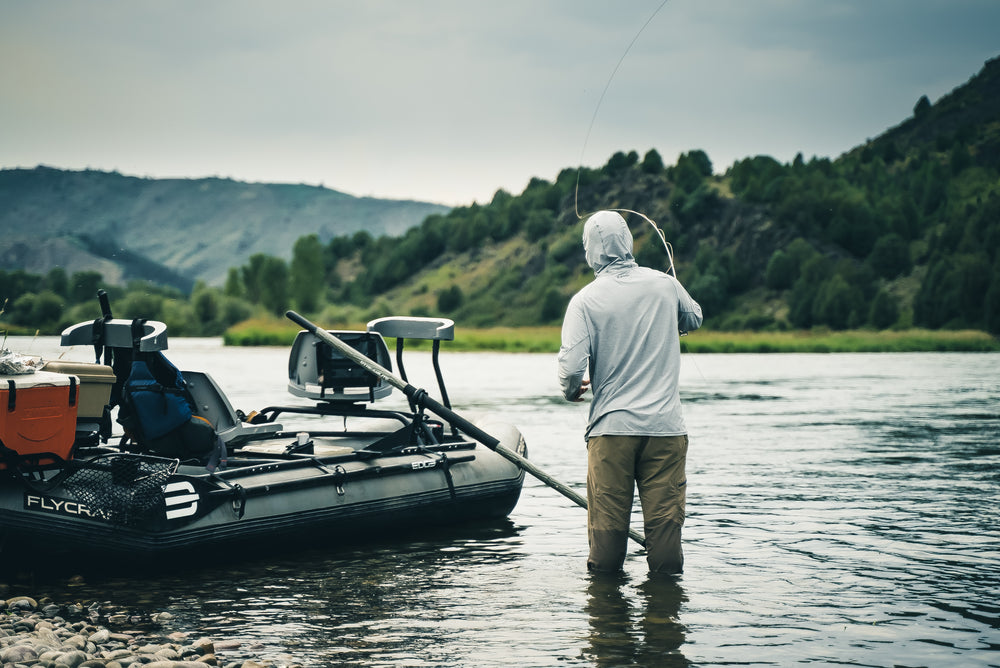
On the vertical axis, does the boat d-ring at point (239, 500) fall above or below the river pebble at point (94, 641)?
above

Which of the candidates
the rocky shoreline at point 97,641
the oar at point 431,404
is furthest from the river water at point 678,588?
the oar at point 431,404

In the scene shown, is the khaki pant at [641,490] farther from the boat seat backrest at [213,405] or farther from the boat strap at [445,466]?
the boat seat backrest at [213,405]

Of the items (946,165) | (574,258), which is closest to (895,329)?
(574,258)

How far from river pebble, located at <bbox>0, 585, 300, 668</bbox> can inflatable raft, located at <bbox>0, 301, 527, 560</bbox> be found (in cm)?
57

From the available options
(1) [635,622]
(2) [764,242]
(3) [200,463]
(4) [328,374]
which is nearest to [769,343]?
(2) [764,242]

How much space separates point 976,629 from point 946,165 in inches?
5704

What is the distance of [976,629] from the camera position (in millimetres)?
6125

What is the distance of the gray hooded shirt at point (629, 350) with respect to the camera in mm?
5660

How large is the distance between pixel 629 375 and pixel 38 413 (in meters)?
3.50

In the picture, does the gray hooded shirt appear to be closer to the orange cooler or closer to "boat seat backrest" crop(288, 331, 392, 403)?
the orange cooler

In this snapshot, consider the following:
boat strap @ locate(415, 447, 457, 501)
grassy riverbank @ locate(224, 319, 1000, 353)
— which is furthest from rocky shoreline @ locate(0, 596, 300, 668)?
grassy riverbank @ locate(224, 319, 1000, 353)

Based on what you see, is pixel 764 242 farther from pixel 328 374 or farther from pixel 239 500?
pixel 239 500

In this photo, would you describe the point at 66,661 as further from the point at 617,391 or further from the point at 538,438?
the point at 538,438

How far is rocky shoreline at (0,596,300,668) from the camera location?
17.0 ft
